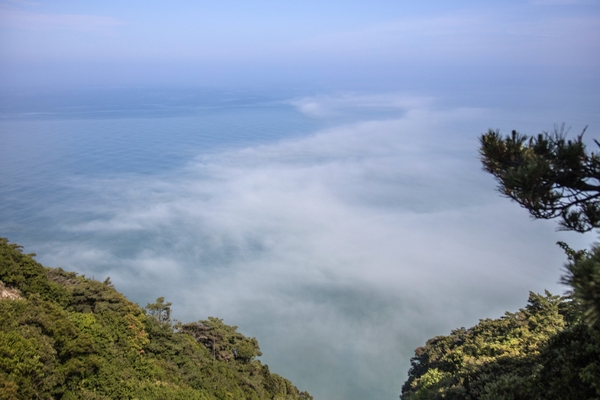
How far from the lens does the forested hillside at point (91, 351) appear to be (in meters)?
6.28

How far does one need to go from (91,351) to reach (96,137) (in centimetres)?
9123

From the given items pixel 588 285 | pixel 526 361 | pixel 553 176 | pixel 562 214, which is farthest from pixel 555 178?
pixel 526 361

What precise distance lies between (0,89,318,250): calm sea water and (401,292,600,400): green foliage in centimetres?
5099

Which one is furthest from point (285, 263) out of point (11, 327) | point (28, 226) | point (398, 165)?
point (398, 165)

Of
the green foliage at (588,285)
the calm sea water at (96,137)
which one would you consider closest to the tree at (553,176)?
the green foliage at (588,285)

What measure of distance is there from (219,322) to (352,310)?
2175 centimetres

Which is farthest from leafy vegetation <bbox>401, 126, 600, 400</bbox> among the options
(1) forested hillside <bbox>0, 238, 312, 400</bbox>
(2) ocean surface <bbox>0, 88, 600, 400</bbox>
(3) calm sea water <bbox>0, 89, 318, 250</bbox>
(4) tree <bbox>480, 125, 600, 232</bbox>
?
(3) calm sea water <bbox>0, 89, 318, 250</bbox>

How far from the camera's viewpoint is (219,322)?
15.7 m

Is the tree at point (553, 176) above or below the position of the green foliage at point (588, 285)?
above

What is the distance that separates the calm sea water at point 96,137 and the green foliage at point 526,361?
167ft

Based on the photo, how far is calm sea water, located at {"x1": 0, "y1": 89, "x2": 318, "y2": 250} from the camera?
56.7 m

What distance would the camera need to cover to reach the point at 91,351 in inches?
305

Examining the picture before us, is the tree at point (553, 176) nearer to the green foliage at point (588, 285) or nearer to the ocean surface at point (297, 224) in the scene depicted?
the green foliage at point (588, 285)

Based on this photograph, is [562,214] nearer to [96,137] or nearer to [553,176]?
[553,176]
